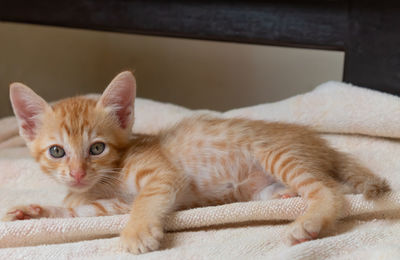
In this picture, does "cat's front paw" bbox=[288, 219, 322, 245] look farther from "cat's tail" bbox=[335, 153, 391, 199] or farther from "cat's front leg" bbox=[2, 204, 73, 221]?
"cat's front leg" bbox=[2, 204, 73, 221]

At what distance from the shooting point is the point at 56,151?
1.43 meters

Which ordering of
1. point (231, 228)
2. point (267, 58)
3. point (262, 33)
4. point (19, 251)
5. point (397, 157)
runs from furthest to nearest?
1. point (267, 58)
2. point (262, 33)
3. point (397, 157)
4. point (231, 228)
5. point (19, 251)

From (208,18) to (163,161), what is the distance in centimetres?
77

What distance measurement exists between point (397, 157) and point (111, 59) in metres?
1.78

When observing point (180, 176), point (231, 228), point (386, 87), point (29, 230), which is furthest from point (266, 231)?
point (386, 87)

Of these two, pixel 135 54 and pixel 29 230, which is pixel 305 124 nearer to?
pixel 29 230

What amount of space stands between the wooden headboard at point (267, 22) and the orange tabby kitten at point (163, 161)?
0.44m

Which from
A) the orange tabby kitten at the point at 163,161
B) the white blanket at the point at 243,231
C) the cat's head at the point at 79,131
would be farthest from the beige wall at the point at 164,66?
the cat's head at the point at 79,131

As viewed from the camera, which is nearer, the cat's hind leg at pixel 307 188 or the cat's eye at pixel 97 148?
the cat's hind leg at pixel 307 188

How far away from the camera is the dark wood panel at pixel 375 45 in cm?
177

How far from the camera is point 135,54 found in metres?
2.91

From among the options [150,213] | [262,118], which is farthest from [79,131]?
[262,118]

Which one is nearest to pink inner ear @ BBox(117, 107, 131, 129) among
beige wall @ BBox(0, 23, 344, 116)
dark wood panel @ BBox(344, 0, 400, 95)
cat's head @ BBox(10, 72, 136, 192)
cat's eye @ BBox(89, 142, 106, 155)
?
cat's head @ BBox(10, 72, 136, 192)

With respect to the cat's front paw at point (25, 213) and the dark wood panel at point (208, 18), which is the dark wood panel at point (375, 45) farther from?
the cat's front paw at point (25, 213)
